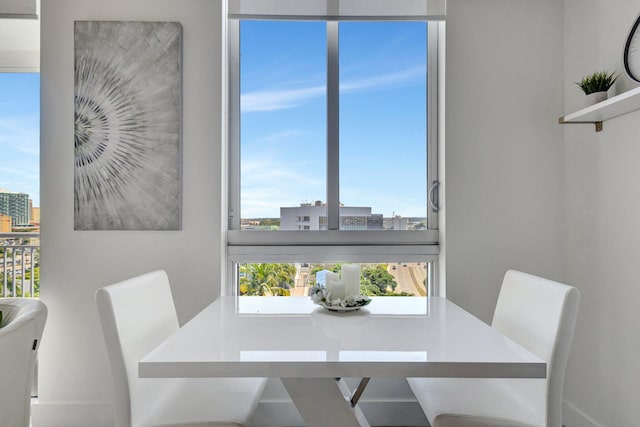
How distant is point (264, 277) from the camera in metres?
2.28

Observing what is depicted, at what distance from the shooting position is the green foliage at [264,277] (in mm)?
2277

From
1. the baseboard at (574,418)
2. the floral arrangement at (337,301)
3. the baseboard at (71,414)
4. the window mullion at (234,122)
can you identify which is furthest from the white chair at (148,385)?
the baseboard at (574,418)

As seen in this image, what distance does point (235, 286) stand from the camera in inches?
89.1

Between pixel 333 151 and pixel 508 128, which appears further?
pixel 333 151

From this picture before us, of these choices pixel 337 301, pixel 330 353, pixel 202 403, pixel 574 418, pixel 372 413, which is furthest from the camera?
pixel 372 413

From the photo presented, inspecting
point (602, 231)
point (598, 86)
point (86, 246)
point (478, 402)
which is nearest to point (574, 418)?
point (602, 231)

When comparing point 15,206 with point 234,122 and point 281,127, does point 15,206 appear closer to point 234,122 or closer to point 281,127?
point 234,122

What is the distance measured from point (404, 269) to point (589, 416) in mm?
1186

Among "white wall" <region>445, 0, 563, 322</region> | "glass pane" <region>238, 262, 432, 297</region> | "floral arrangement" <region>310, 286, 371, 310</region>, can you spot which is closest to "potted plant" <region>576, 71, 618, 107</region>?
"white wall" <region>445, 0, 563, 322</region>

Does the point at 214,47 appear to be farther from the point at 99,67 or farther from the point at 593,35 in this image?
the point at 593,35

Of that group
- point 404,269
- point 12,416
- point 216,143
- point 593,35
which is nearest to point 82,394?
point 12,416

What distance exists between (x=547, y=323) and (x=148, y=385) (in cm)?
143

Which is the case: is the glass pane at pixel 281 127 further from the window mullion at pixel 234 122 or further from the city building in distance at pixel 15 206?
the city building in distance at pixel 15 206

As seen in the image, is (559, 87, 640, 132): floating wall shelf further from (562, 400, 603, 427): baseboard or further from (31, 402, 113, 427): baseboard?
(31, 402, 113, 427): baseboard
